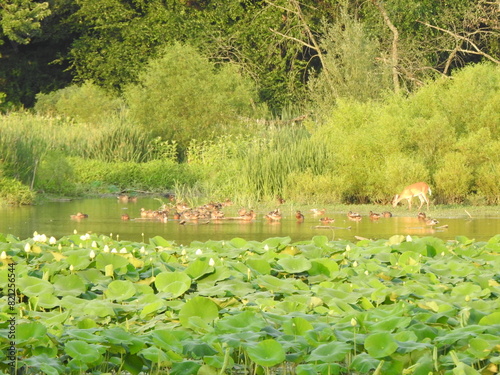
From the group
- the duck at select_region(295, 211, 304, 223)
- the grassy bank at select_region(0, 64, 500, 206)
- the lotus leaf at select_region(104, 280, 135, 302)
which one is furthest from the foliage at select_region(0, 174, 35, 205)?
the lotus leaf at select_region(104, 280, 135, 302)

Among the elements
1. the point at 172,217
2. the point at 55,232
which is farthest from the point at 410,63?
the point at 55,232

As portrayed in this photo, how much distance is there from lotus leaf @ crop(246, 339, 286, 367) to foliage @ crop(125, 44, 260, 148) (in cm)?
1721

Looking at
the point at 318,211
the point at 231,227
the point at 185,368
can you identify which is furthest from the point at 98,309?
the point at 318,211

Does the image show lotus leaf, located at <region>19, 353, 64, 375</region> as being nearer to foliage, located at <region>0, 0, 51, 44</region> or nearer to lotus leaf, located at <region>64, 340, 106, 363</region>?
lotus leaf, located at <region>64, 340, 106, 363</region>

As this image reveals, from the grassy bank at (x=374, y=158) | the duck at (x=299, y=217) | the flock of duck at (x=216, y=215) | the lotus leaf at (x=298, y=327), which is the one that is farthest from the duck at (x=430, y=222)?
the lotus leaf at (x=298, y=327)

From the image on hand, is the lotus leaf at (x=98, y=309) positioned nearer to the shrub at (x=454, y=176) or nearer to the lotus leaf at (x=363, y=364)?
the lotus leaf at (x=363, y=364)

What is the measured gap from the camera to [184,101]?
71.2ft

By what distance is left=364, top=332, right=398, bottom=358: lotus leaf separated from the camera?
3463mm

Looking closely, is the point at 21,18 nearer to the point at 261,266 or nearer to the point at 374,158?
the point at 374,158

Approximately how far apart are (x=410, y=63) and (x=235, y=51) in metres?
6.62

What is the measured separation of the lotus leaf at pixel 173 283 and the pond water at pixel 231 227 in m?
3.83

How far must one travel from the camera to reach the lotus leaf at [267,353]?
333 centimetres

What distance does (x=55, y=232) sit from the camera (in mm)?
9641

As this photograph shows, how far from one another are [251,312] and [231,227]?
6570 mm
